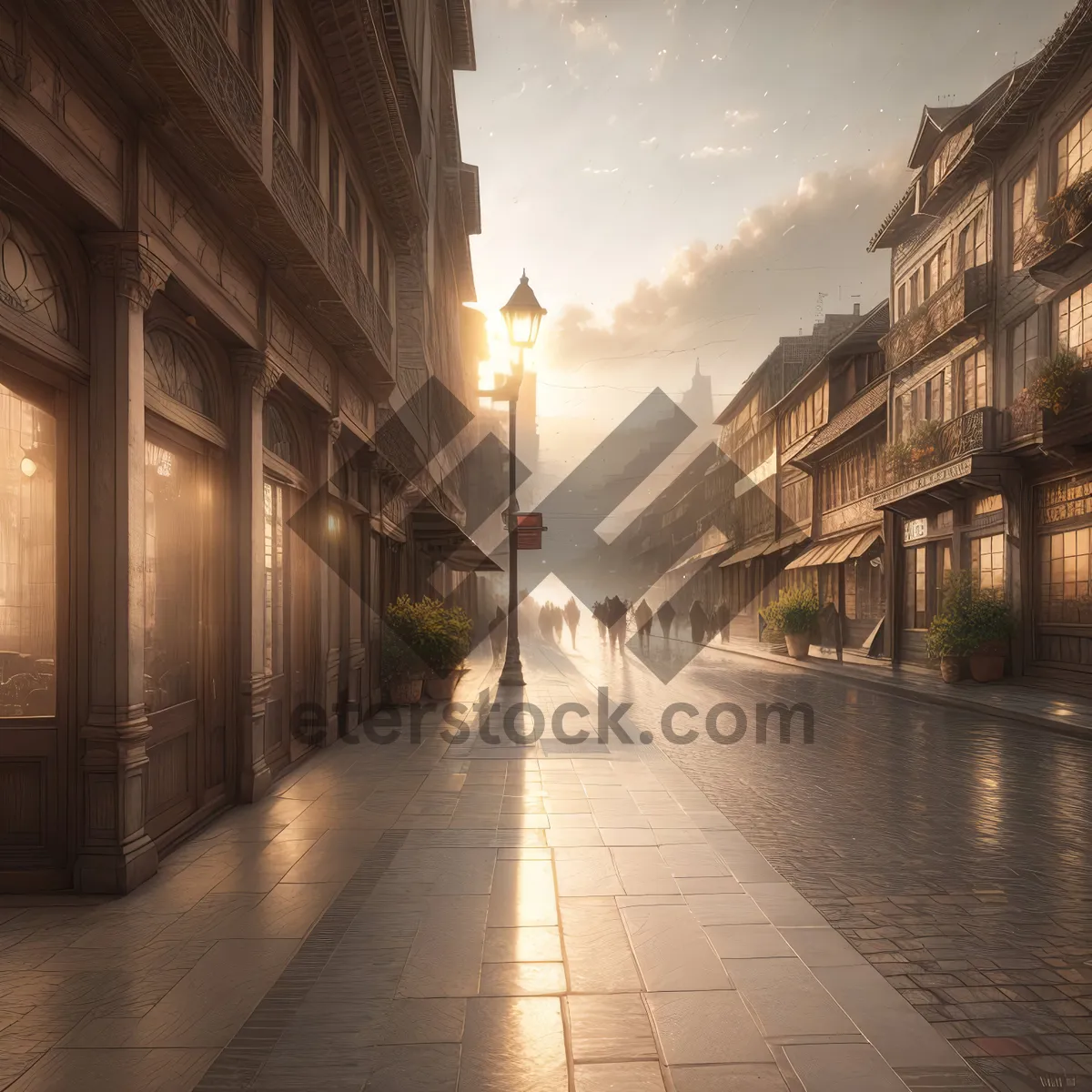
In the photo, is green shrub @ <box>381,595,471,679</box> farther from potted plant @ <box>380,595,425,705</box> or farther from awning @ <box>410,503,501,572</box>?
awning @ <box>410,503,501,572</box>

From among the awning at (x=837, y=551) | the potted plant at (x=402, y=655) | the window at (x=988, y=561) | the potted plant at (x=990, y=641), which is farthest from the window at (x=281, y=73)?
the awning at (x=837, y=551)

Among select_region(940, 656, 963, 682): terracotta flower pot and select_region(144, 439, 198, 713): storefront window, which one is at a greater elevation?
select_region(144, 439, 198, 713): storefront window

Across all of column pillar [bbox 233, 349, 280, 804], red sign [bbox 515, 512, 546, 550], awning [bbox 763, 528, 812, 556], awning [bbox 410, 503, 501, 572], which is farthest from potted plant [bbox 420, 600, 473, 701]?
awning [bbox 763, 528, 812, 556]

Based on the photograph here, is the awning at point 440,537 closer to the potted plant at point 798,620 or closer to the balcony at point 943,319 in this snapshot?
the potted plant at point 798,620

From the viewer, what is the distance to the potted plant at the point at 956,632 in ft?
63.7

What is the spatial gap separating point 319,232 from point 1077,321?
50.6ft

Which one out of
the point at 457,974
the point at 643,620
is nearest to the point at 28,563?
the point at 457,974

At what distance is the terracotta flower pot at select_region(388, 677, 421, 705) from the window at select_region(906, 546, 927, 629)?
15728 millimetres

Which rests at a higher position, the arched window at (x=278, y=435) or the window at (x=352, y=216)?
the window at (x=352, y=216)

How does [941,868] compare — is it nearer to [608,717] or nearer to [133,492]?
[133,492]

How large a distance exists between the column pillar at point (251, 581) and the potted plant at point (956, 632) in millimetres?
15863

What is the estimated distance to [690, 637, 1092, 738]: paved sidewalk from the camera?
13.7 meters

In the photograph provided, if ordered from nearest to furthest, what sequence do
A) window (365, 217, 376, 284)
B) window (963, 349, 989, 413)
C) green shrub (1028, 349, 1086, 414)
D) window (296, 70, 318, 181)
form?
1. window (296, 70, 318, 181)
2. window (365, 217, 376, 284)
3. green shrub (1028, 349, 1086, 414)
4. window (963, 349, 989, 413)

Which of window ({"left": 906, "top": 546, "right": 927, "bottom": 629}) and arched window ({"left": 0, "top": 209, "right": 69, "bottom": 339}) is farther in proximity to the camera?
window ({"left": 906, "top": 546, "right": 927, "bottom": 629})
